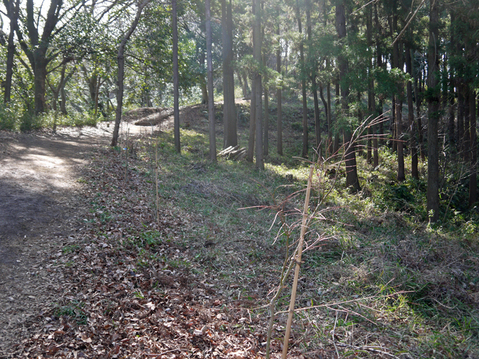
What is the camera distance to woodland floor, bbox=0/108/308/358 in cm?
394

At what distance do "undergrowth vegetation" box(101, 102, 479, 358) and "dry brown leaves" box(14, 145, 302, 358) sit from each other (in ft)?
1.34

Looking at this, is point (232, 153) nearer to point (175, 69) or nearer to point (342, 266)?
point (175, 69)

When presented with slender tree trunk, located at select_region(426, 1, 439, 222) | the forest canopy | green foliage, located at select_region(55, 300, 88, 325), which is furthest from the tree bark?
slender tree trunk, located at select_region(426, 1, 439, 222)

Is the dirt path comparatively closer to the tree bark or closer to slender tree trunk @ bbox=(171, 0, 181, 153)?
slender tree trunk @ bbox=(171, 0, 181, 153)

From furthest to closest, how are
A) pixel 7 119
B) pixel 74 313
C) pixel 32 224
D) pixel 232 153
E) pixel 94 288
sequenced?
1. pixel 232 153
2. pixel 7 119
3. pixel 32 224
4. pixel 94 288
5. pixel 74 313

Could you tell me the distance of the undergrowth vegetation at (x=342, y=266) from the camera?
4113 millimetres

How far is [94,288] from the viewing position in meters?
4.87

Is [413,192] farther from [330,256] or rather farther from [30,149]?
[30,149]

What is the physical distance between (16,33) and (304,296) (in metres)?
20.7

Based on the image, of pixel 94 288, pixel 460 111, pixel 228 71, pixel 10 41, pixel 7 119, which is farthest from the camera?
pixel 228 71

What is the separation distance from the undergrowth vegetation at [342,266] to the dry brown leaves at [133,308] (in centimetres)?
41

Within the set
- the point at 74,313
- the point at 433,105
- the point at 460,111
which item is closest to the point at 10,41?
the point at 74,313

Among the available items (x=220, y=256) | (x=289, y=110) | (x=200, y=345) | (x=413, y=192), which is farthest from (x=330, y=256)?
(x=289, y=110)

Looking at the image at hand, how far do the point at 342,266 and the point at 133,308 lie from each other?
149 inches
